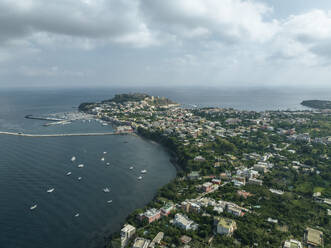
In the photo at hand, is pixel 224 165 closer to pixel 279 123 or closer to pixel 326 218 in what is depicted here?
Result: pixel 326 218

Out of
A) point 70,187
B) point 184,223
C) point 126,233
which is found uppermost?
point 184,223

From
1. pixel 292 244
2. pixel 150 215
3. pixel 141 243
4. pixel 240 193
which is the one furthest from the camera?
pixel 240 193

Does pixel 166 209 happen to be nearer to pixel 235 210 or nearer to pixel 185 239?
pixel 185 239

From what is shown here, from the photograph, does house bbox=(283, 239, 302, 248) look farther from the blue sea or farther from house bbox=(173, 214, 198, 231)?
the blue sea

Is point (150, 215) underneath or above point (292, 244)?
above


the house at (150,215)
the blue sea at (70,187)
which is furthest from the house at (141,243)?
the blue sea at (70,187)

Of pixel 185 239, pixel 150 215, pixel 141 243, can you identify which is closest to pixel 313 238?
pixel 185 239

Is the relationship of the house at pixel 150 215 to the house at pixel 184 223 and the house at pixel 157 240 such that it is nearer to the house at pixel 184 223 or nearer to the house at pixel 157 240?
the house at pixel 184 223

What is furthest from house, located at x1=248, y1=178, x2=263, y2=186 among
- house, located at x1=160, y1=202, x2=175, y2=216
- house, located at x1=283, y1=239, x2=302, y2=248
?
house, located at x1=160, y1=202, x2=175, y2=216
